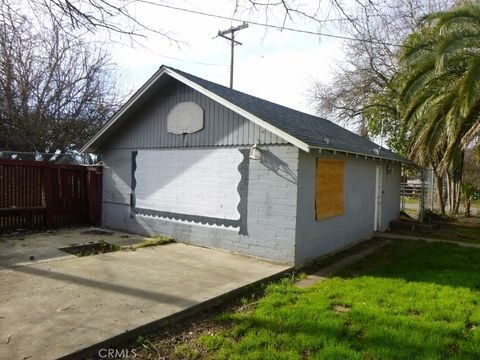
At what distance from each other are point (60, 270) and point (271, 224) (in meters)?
3.95

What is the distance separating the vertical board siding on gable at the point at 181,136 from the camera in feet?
26.5

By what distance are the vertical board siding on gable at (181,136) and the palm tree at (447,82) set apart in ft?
17.3

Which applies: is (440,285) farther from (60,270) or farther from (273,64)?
(60,270)

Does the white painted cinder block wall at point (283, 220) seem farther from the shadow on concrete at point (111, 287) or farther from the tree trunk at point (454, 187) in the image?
the tree trunk at point (454, 187)

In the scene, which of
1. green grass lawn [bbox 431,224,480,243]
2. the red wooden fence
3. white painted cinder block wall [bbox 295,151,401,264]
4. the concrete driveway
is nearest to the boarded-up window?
white painted cinder block wall [bbox 295,151,401,264]

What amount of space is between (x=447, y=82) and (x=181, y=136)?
9083mm

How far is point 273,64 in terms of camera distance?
5.77m

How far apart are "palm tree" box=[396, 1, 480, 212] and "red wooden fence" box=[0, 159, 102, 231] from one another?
10.1m

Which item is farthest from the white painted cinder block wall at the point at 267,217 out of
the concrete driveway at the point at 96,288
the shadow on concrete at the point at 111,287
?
the shadow on concrete at the point at 111,287

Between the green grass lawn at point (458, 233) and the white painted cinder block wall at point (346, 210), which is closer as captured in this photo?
the white painted cinder block wall at point (346, 210)

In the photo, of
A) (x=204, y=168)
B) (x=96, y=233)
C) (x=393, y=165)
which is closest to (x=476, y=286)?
(x=204, y=168)

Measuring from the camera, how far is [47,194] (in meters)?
10.7

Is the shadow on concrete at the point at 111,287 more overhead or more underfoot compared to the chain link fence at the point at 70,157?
more underfoot

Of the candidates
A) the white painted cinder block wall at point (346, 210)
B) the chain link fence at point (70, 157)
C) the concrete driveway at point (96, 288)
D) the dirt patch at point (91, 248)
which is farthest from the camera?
the chain link fence at point (70, 157)
